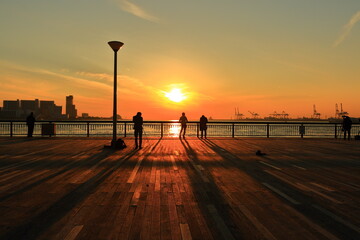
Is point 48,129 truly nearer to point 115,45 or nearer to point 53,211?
point 115,45

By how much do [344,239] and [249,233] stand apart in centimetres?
148

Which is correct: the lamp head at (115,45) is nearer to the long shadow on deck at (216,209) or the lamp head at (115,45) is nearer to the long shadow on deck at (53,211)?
the long shadow on deck at (53,211)

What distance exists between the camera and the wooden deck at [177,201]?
453 cm

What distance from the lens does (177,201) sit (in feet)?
20.1

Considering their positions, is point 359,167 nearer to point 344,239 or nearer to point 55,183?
point 344,239

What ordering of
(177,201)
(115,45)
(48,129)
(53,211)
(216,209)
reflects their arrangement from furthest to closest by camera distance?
(48,129) → (115,45) → (177,201) → (216,209) → (53,211)

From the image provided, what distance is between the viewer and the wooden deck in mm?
4527

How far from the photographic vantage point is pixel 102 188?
7219mm

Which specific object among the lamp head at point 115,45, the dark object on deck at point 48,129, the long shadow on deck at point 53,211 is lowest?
the long shadow on deck at point 53,211

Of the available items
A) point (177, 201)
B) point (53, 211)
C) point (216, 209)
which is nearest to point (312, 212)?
point (216, 209)

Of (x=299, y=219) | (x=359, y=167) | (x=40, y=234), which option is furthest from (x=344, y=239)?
(x=359, y=167)

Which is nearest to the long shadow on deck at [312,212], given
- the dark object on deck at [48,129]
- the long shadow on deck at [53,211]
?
the long shadow on deck at [53,211]

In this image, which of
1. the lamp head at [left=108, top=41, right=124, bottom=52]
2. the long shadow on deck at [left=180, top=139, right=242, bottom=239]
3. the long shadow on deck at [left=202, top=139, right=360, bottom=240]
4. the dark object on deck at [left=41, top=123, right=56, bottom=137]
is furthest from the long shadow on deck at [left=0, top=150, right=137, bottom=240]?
the dark object on deck at [left=41, top=123, right=56, bottom=137]

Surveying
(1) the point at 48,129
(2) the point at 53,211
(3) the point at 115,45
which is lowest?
(2) the point at 53,211
